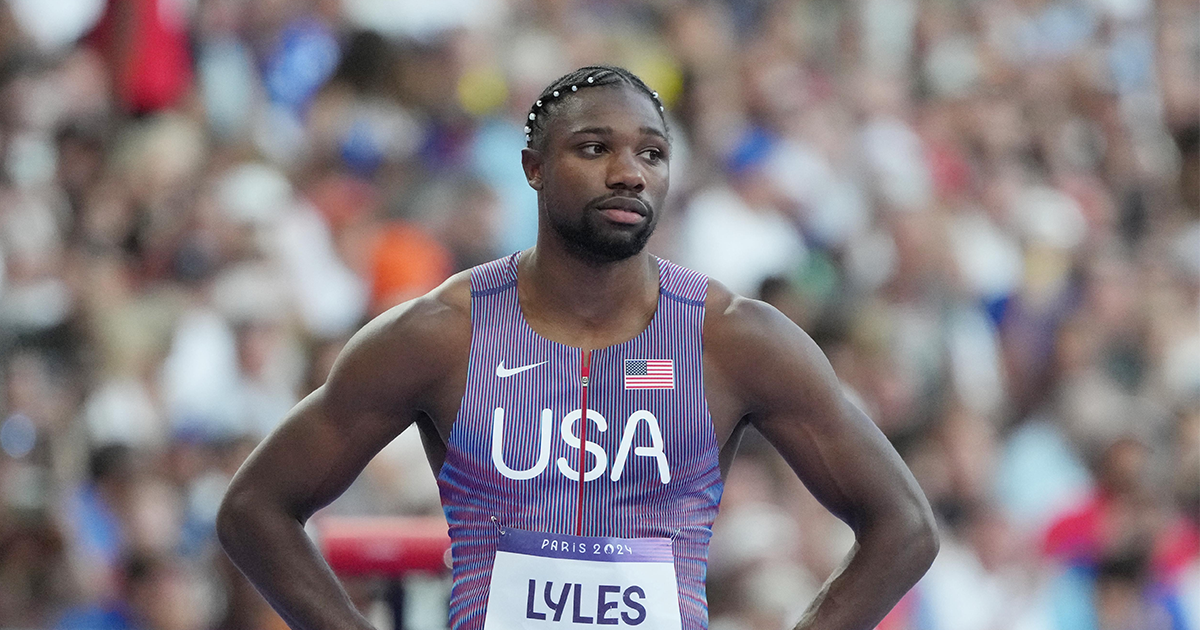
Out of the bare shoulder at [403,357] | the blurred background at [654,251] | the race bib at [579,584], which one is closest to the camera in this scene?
the race bib at [579,584]

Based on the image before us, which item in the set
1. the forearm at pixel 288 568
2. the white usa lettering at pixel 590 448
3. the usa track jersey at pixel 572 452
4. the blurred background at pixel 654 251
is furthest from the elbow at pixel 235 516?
the blurred background at pixel 654 251

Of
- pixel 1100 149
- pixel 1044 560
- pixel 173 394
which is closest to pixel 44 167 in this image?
pixel 173 394

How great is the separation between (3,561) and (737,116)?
4897 mm

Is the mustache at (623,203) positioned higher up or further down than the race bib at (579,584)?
higher up

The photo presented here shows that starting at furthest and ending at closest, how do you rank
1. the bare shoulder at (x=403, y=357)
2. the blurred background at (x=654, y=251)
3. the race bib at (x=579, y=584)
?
the blurred background at (x=654, y=251) < the bare shoulder at (x=403, y=357) < the race bib at (x=579, y=584)

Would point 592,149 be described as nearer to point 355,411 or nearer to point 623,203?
point 623,203

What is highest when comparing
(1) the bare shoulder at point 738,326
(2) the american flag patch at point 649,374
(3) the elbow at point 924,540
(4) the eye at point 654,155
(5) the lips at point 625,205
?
(4) the eye at point 654,155

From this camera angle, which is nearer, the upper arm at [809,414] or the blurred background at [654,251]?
the upper arm at [809,414]

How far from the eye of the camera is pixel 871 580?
11.8 ft

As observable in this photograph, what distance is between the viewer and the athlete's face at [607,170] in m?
3.46

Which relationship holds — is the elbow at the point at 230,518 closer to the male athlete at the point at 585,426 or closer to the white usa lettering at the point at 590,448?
the male athlete at the point at 585,426

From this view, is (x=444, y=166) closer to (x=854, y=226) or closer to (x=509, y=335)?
(x=854, y=226)

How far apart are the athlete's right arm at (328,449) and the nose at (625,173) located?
0.46 metres

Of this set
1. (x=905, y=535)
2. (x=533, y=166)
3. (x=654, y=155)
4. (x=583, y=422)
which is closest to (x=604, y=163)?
(x=654, y=155)
